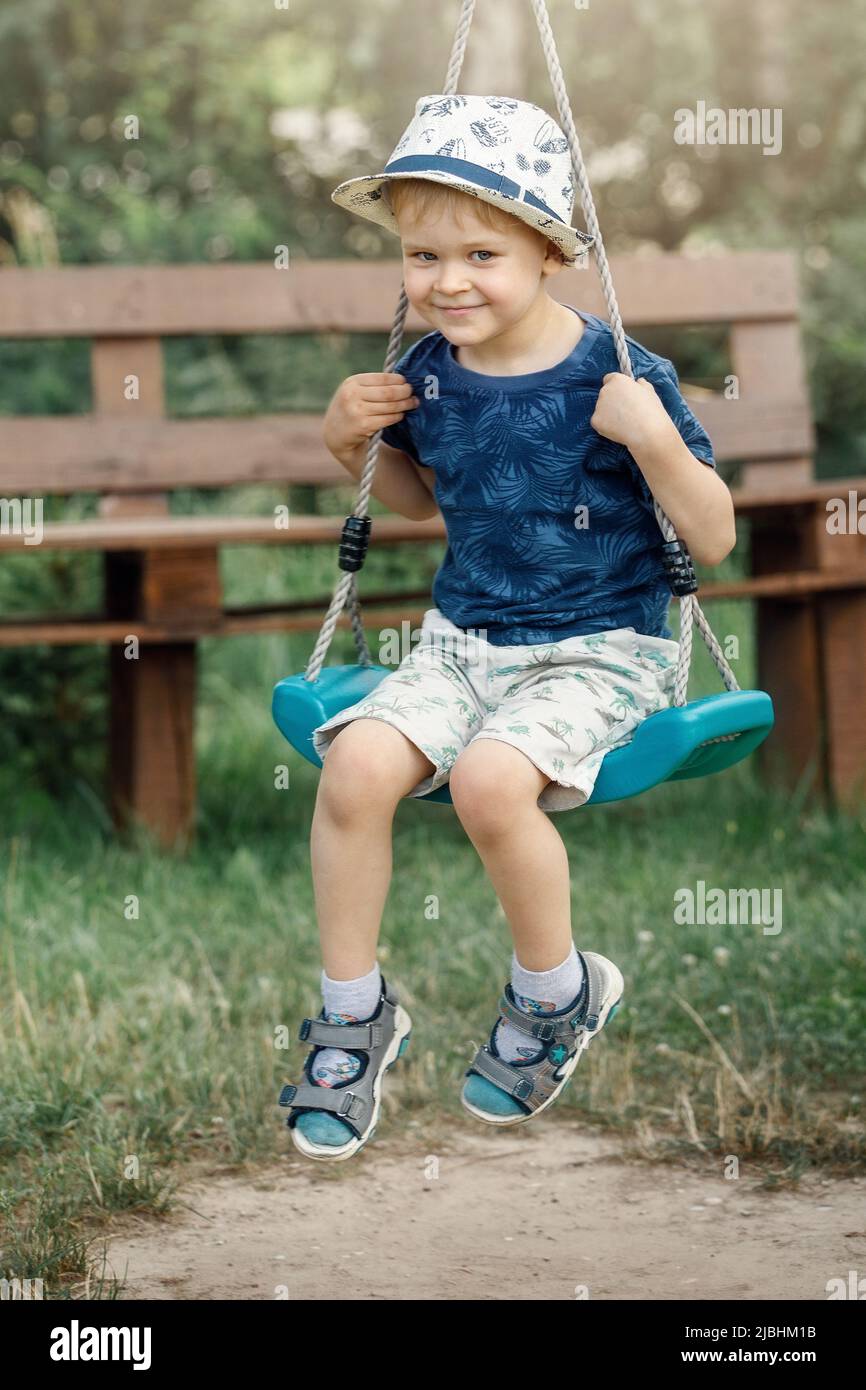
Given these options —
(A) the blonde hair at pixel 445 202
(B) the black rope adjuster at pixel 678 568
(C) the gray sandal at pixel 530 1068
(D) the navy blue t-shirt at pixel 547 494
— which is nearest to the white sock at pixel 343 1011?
(C) the gray sandal at pixel 530 1068

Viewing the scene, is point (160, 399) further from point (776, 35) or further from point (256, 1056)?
point (776, 35)

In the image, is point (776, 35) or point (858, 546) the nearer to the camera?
point (858, 546)

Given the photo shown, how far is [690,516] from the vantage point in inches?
99.1

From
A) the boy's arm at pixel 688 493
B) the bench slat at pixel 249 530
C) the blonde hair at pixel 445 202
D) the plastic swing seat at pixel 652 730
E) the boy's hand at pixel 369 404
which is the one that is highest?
the bench slat at pixel 249 530

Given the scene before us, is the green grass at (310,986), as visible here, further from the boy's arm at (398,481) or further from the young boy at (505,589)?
the boy's arm at (398,481)

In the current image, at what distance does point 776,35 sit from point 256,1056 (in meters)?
6.77

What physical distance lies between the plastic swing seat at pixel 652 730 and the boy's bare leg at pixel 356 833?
137mm

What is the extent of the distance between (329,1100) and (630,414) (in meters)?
1.08

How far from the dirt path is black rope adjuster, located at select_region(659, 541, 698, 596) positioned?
3.50 feet

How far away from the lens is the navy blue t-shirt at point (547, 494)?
2.64 m

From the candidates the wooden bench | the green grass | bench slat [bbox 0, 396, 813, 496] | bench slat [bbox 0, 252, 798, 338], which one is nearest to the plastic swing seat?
the green grass

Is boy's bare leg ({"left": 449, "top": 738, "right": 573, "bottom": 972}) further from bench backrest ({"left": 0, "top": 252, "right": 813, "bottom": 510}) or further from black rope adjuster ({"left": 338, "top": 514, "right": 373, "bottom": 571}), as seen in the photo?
bench backrest ({"left": 0, "top": 252, "right": 813, "bottom": 510})
